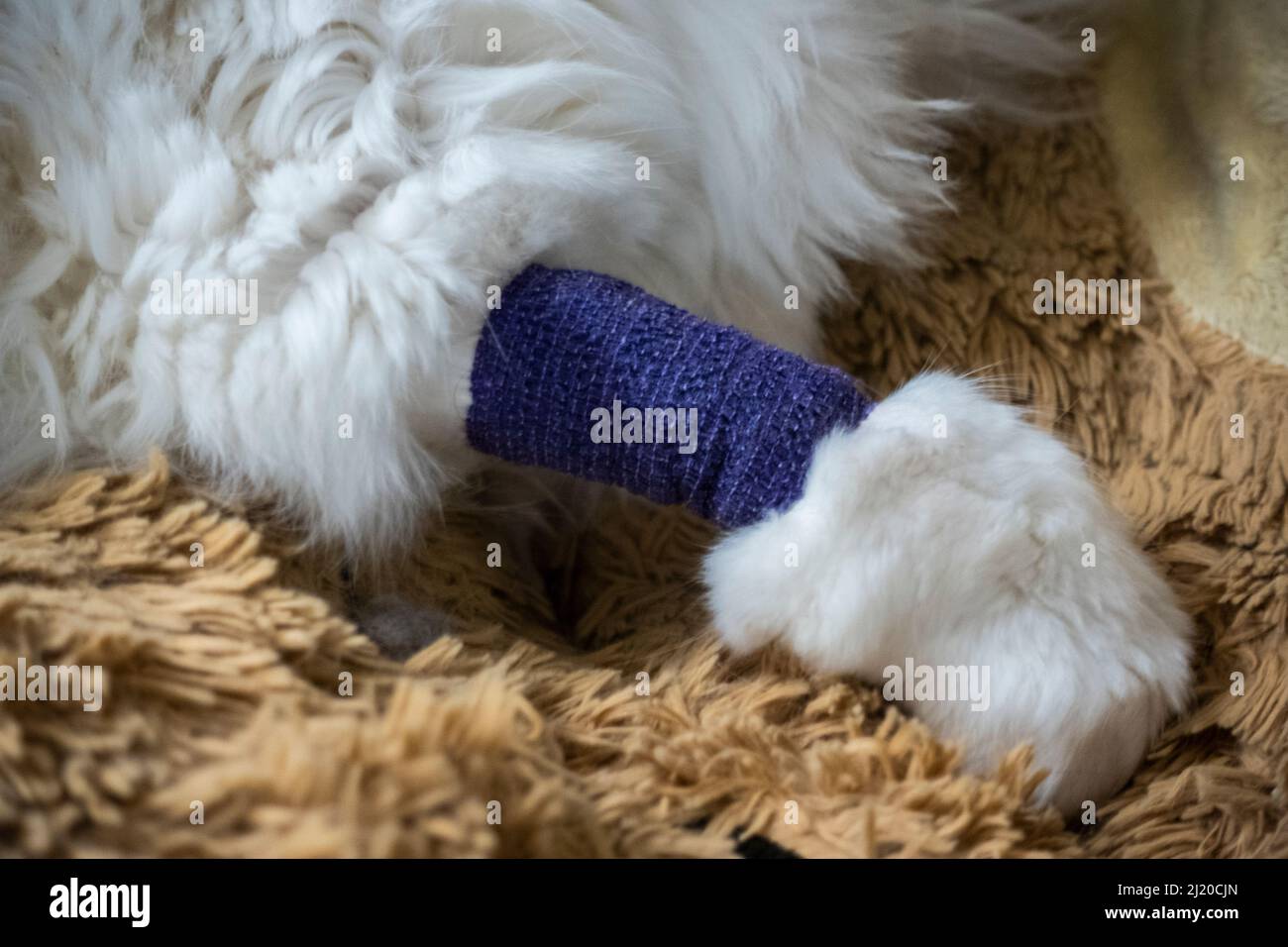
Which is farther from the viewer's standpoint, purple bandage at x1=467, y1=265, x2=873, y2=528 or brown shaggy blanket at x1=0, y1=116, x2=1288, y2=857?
purple bandage at x1=467, y1=265, x2=873, y2=528

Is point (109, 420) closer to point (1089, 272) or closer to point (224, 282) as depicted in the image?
point (224, 282)

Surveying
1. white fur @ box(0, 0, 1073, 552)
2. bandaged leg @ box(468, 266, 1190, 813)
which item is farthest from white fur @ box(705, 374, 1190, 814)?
white fur @ box(0, 0, 1073, 552)

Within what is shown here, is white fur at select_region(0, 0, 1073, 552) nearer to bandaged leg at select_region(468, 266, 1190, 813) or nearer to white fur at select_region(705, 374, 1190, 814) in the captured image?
bandaged leg at select_region(468, 266, 1190, 813)

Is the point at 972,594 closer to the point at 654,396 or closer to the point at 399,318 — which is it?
the point at 654,396

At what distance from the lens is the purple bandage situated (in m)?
0.57

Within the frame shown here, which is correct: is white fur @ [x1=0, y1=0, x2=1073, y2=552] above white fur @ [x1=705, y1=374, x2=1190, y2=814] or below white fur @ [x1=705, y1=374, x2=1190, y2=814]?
above

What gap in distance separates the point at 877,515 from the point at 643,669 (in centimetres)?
16

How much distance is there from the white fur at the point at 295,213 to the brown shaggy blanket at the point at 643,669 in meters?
0.05

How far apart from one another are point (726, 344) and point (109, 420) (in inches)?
13.0

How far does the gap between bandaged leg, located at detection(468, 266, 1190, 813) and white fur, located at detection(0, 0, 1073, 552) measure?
0.14 ft

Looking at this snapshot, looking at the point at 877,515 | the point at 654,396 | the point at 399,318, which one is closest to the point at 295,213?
the point at 399,318

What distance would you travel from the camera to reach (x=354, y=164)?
0.59m

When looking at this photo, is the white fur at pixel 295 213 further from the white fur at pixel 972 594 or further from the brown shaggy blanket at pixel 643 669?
the white fur at pixel 972 594
